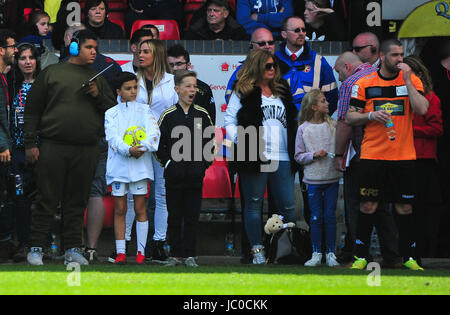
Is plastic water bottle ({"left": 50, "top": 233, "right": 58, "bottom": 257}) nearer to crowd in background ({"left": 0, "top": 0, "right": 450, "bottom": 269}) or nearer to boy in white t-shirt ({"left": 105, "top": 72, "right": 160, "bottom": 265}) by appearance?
crowd in background ({"left": 0, "top": 0, "right": 450, "bottom": 269})

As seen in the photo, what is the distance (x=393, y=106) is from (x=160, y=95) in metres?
2.37

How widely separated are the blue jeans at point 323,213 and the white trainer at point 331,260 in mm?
61

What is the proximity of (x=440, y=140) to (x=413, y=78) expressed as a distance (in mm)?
2122

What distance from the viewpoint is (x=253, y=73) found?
10234 millimetres

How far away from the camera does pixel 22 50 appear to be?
10.5 metres

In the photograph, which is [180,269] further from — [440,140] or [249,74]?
[440,140]

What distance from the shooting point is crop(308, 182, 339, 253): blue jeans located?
1007 cm

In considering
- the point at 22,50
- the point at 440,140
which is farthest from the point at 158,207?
the point at 440,140

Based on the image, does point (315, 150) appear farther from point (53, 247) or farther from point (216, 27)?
point (53, 247)

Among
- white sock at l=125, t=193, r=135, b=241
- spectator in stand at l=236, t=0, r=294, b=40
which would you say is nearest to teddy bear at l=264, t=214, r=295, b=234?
white sock at l=125, t=193, r=135, b=241

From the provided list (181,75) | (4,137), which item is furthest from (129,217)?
(181,75)

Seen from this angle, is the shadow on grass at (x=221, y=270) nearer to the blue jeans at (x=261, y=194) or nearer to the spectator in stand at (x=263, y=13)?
the blue jeans at (x=261, y=194)

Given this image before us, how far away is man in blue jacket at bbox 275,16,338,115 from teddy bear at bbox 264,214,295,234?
4.65 ft

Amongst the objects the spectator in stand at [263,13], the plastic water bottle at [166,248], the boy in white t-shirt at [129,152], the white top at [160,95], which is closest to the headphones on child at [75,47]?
the boy in white t-shirt at [129,152]
